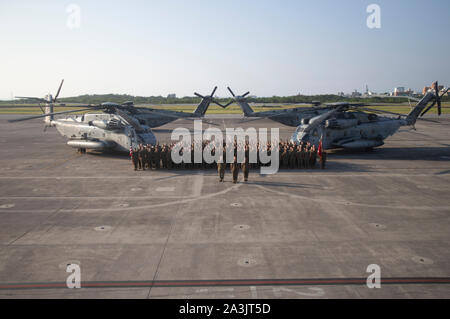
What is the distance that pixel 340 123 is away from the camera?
2389cm

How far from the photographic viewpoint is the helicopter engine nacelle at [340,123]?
2359cm

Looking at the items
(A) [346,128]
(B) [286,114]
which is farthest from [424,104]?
(B) [286,114]

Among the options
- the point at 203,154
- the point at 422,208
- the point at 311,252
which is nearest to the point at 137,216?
the point at 311,252

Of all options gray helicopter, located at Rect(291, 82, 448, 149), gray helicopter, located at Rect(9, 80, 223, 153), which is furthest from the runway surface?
gray helicopter, located at Rect(291, 82, 448, 149)

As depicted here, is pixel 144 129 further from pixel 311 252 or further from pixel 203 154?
pixel 311 252

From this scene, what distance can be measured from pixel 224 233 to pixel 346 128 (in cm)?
1712

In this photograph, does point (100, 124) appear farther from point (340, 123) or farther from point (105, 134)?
point (340, 123)

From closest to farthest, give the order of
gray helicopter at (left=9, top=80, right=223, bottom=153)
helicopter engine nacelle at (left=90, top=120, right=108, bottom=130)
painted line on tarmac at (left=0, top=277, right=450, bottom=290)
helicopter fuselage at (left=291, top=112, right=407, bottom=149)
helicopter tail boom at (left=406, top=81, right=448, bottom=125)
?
painted line on tarmac at (left=0, top=277, right=450, bottom=290), gray helicopter at (left=9, top=80, right=223, bottom=153), helicopter engine nacelle at (left=90, top=120, right=108, bottom=130), helicopter fuselage at (left=291, top=112, right=407, bottom=149), helicopter tail boom at (left=406, top=81, right=448, bottom=125)

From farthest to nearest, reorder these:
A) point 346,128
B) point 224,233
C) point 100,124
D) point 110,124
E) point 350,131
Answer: point 350,131 < point 346,128 < point 100,124 < point 110,124 < point 224,233

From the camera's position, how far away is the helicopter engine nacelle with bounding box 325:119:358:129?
23.6 metres

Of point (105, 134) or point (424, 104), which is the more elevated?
point (424, 104)

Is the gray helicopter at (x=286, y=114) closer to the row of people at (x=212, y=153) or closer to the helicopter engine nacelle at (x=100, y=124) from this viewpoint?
the row of people at (x=212, y=153)

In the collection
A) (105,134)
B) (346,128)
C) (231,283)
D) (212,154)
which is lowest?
(231,283)

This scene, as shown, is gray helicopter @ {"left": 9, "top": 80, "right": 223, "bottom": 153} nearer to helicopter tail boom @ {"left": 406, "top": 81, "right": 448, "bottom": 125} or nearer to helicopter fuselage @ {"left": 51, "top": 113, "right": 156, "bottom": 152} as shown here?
helicopter fuselage @ {"left": 51, "top": 113, "right": 156, "bottom": 152}
